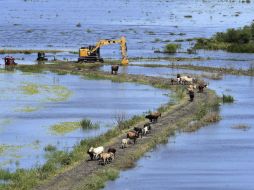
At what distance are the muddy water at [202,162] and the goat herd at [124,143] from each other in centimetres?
120

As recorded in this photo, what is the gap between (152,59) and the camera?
275 feet

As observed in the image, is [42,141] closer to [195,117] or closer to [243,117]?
[195,117]

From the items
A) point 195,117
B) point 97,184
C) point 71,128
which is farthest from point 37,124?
point 97,184

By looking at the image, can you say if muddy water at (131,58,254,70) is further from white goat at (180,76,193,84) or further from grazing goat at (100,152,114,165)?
grazing goat at (100,152,114,165)

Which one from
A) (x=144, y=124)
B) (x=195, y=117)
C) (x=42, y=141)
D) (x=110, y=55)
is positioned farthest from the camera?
(x=110, y=55)

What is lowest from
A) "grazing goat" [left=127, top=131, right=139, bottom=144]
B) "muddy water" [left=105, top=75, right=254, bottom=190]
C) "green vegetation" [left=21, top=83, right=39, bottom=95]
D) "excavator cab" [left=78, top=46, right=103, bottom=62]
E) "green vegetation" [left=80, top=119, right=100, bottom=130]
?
"muddy water" [left=105, top=75, right=254, bottom=190]

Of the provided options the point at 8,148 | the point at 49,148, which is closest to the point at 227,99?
the point at 49,148

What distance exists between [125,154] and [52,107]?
57.7 feet

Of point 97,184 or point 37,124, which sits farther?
point 37,124

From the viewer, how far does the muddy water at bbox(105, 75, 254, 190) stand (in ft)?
102

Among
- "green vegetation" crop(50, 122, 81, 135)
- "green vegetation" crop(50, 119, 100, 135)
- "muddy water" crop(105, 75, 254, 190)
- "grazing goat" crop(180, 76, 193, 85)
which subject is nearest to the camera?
"muddy water" crop(105, 75, 254, 190)

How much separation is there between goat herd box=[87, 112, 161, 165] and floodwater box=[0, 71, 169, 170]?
2196mm

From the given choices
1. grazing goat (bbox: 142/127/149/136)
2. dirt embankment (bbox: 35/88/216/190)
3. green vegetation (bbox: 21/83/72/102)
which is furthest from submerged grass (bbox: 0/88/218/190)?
green vegetation (bbox: 21/83/72/102)

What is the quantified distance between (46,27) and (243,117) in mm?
88274
